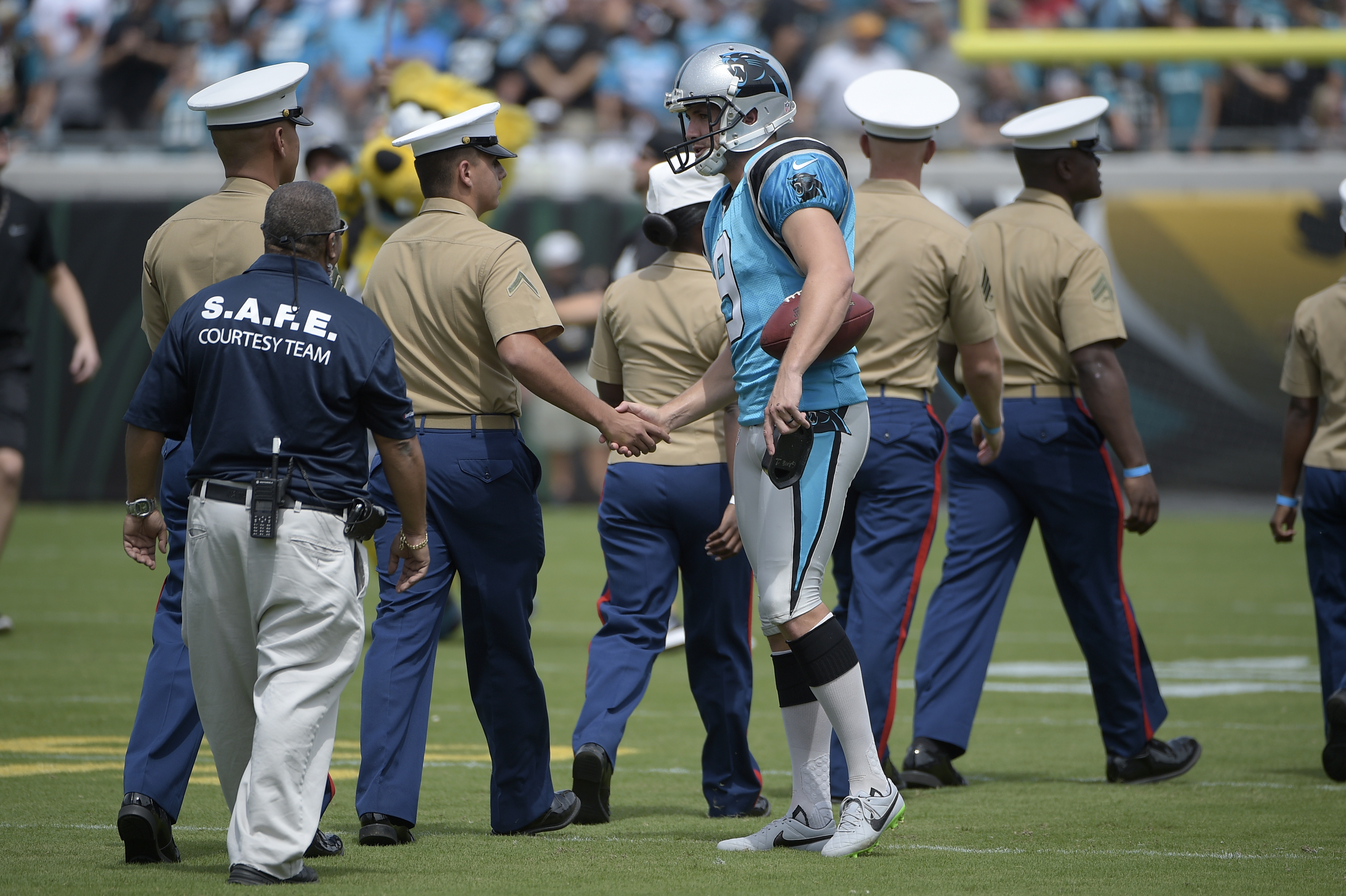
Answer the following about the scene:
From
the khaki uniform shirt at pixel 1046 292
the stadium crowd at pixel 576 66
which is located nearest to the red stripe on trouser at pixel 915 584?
the khaki uniform shirt at pixel 1046 292

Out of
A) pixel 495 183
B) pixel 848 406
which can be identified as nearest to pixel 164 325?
pixel 495 183

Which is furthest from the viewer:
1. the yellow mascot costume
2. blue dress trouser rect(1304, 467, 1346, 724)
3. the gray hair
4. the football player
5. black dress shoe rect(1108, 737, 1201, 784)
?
the yellow mascot costume

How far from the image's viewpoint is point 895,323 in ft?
19.3

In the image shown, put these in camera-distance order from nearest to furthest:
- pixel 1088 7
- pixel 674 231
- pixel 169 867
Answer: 1. pixel 169 867
2. pixel 674 231
3. pixel 1088 7

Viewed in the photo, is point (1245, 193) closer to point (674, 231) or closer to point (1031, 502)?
point (1031, 502)

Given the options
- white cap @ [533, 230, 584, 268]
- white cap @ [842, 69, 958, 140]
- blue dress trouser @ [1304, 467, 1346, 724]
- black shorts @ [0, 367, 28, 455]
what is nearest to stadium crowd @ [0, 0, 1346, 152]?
white cap @ [533, 230, 584, 268]

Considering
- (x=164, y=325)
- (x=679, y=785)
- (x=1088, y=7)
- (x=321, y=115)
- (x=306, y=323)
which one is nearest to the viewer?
(x=306, y=323)

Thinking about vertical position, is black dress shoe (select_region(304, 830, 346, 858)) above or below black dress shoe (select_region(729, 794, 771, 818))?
above

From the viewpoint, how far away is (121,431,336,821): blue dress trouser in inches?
184

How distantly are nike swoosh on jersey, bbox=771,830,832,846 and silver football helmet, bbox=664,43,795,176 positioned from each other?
1.92 m

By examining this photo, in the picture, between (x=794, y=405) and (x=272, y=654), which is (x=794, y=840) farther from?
(x=272, y=654)

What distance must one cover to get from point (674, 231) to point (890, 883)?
92.3 inches

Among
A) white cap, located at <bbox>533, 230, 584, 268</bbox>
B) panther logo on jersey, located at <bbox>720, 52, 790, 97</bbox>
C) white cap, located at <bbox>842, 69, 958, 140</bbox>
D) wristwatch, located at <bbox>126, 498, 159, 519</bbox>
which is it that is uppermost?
panther logo on jersey, located at <bbox>720, 52, 790, 97</bbox>

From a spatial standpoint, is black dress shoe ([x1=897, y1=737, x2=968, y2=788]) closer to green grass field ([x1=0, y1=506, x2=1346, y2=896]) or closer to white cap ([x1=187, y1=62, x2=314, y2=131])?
green grass field ([x1=0, y1=506, x2=1346, y2=896])
